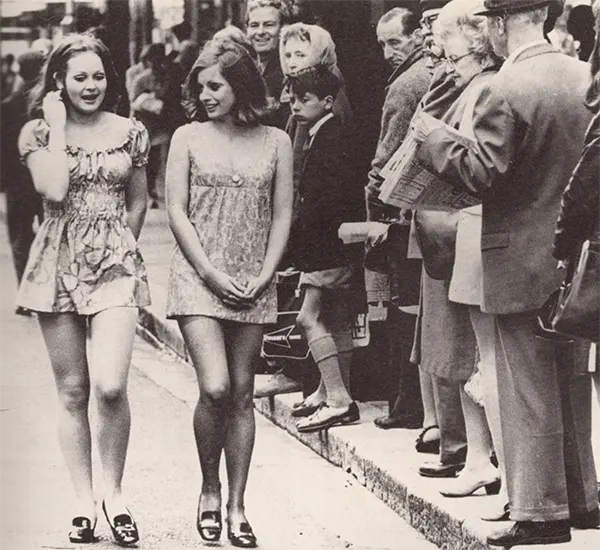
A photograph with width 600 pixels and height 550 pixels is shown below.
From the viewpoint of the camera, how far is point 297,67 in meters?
7.74

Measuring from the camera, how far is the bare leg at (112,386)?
6035mm

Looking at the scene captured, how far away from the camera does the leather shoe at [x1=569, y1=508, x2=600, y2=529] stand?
5.49 meters

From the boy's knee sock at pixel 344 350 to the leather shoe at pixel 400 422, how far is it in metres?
0.36

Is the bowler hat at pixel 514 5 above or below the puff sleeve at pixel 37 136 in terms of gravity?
above

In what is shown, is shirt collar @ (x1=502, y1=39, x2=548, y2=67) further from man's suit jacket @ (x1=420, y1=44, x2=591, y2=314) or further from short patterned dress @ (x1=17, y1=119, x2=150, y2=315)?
short patterned dress @ (x1=17, y1=119, x2=150, y2=315)

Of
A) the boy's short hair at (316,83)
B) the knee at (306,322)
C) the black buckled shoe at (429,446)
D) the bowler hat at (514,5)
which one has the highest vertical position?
the bowler hat at (514,5)

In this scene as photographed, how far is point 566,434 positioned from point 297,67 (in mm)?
2885

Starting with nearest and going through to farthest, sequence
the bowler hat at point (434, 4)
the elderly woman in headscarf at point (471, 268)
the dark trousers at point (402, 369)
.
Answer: the elderly woman in headscarf at point (471, 268)
the bowler hat at point (434, 4)
the dark trousers at point (402, 369)

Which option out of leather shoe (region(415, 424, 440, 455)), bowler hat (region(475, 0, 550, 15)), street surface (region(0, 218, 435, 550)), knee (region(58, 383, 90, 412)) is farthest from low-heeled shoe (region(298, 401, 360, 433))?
bowler hat (region(475, 0, 550, 15))

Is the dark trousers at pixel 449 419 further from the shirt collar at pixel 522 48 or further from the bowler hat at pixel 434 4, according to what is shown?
the shirt collar at pixel 522 48

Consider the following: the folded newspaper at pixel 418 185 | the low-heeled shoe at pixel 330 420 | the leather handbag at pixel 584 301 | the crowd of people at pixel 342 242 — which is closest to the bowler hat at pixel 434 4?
the crowd of people at pixel 342 242

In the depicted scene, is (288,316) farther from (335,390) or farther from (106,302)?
(106,302)

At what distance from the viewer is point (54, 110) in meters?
6.15

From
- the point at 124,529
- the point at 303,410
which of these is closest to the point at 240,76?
the point at 124,529
